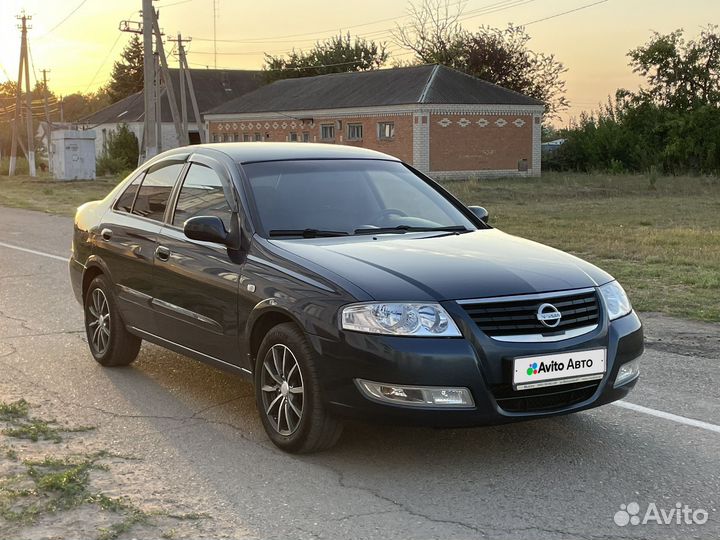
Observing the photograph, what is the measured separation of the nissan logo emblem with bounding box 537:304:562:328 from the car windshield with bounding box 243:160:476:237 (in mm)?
1358

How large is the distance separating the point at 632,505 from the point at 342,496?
1.28 metres

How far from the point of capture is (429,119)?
50344 mm

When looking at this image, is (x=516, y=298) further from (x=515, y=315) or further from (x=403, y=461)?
(x=403, y=461)

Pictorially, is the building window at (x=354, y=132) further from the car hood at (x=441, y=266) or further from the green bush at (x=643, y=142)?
the car hood at (x=441, y=266)

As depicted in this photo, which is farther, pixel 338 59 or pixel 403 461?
pixel 338 59

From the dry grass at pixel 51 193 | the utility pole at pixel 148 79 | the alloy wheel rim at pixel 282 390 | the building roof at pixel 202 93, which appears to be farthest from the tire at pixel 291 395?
the building roof at pixel 202 93

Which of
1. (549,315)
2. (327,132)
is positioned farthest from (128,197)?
(327,132)

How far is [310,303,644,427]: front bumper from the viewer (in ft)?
15.3

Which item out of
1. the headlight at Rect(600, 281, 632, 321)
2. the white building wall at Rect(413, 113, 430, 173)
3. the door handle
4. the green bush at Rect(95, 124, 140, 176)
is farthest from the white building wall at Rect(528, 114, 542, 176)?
the headlight at Rect(600, 281, 632, 321)

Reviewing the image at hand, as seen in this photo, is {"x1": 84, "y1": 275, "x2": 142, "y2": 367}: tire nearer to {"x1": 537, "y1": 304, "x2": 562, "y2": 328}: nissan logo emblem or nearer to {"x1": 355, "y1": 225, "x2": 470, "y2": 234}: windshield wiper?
{"x1": 355, "y1": 225, "x2": 470, "y2": 234}: windshield wiper

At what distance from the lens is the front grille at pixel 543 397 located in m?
4.78

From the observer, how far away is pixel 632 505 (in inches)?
174

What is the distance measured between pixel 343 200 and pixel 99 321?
7.62 feet

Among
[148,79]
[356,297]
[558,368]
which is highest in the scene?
[148,79]
